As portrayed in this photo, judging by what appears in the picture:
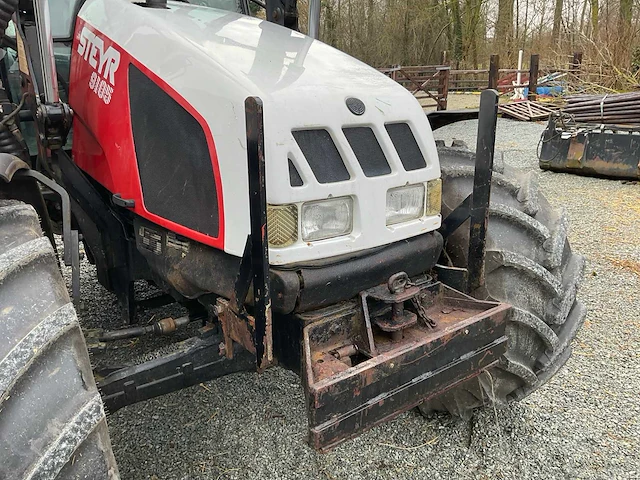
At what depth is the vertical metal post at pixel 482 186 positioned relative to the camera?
81.4 inches

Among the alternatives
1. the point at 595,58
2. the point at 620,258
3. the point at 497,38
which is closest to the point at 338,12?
the point at 497,38

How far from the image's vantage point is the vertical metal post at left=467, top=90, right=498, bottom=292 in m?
2.07

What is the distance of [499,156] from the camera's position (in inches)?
117

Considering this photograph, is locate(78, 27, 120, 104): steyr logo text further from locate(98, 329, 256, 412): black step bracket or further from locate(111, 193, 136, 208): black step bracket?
locate(98, 329, 256, 412): black step bracket

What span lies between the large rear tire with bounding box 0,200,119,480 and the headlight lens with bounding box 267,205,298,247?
56cm

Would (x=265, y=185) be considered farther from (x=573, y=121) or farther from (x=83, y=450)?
(x=573, y=121)

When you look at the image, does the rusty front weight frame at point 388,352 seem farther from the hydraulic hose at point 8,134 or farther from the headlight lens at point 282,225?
the hydraulic hose at point 8,134

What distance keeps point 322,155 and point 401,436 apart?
56.9 inches

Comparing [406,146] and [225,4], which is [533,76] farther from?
[406,146]

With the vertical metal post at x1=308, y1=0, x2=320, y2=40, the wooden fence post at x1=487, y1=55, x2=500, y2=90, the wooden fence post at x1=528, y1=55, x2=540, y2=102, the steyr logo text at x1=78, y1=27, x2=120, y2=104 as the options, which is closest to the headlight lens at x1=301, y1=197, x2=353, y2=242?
the steyr logo text at x1=78, y1=27, x2=120, y2=104

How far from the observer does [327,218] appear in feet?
5.82

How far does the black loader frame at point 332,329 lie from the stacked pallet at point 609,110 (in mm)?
7421

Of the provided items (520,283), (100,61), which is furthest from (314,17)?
(520,283)

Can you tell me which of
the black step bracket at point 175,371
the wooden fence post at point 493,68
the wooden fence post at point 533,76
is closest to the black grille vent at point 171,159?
the black step bracket at point 175,371
